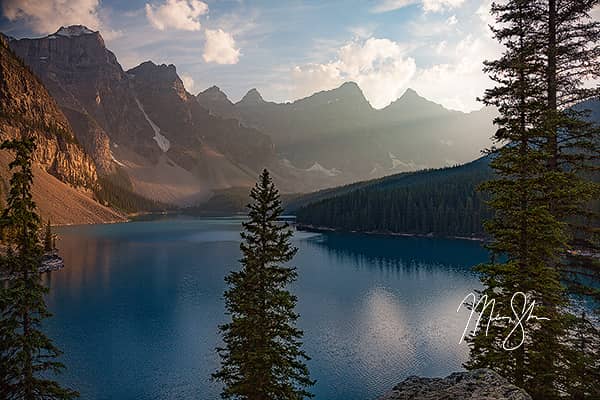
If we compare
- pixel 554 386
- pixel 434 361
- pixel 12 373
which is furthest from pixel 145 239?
pixel 554 386

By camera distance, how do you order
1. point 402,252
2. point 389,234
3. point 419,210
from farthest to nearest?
point 419,210 < point 389,234 < point 402,252

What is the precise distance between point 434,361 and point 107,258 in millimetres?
85241

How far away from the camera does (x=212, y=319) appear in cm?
5141

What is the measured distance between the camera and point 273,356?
20312 millimetres

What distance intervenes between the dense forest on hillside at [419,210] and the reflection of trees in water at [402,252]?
10.0m

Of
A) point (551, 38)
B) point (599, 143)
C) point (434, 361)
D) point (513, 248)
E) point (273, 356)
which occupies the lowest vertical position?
point (434, 361)

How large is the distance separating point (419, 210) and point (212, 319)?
130 m

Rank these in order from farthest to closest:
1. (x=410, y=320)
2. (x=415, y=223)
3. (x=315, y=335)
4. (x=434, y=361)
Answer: (x=415, y=223) → (x=410, y=320) → (x=315, y=335) → (x=434, y=361)

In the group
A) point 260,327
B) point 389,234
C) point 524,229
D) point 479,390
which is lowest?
point 389,234

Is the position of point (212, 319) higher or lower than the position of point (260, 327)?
lower

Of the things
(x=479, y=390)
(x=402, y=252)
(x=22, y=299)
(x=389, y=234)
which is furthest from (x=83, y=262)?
(x=389, y=234)

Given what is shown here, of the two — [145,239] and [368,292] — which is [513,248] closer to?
[368,292]
